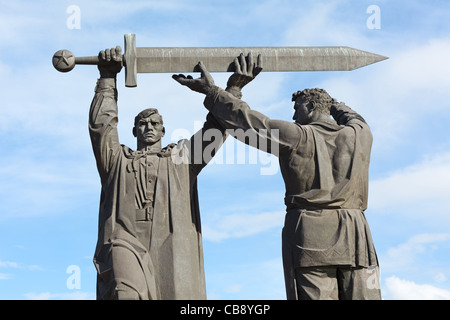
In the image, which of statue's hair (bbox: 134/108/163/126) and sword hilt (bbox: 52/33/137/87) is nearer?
sword hilt (bbox: 52/33/137/87)

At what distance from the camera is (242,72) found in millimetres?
11961

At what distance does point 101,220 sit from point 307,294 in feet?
9.53

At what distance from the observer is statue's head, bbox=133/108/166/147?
39.7 ft

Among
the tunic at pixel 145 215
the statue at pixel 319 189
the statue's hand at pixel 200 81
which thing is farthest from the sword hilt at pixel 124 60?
the statue at pixel 319 189

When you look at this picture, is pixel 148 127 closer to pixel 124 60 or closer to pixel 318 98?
pixel 124 60

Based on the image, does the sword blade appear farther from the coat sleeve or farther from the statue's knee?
the statue's knee

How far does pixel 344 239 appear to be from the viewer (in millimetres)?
11000

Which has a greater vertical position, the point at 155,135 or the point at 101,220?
the point at 155,135

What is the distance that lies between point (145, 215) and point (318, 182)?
2.29 meters

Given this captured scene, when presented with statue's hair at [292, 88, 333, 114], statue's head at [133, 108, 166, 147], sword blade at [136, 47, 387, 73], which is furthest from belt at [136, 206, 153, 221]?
statue's hair at [292, 88, 333, 114]
